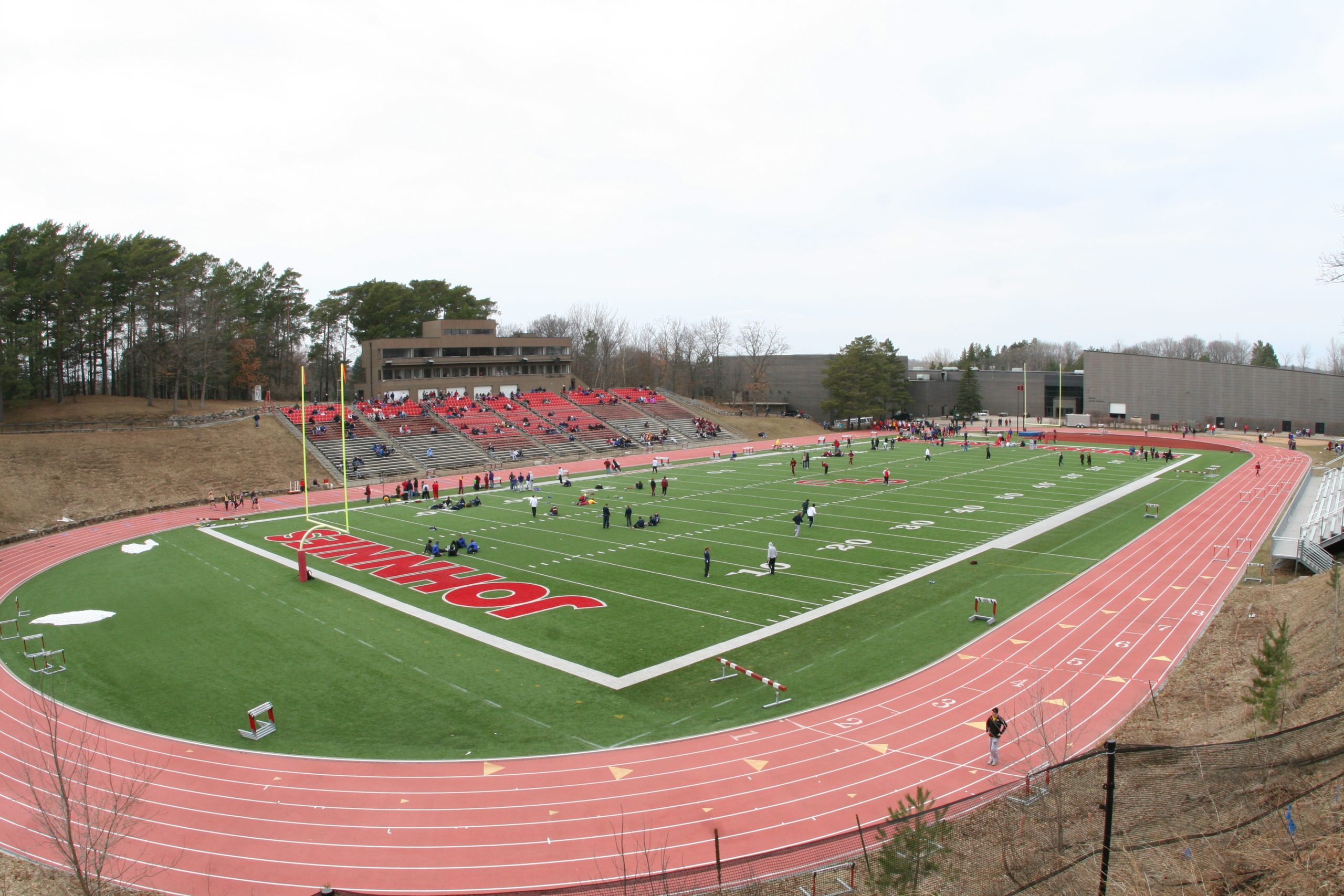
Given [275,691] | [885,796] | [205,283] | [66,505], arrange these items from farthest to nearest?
1. [205,283]
2. [66,505]
3. [275,691]
4. [885,796]

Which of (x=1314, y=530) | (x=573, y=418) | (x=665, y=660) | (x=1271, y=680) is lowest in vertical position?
(x=665, y=660)

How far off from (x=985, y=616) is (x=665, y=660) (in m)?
8.79

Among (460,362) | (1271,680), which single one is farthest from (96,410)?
(1271,680)

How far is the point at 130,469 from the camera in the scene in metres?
43.1

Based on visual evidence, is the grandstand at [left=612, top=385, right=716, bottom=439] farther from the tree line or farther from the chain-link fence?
the chain-link fence

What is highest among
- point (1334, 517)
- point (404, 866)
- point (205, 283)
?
point (205, 283)

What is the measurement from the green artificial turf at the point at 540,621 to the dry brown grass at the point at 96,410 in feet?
86.1

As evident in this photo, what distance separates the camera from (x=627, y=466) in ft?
187

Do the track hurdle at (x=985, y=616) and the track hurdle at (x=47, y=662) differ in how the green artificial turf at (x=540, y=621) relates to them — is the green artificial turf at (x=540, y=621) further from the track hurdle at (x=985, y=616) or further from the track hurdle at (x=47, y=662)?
the track hurdle at (x=985, y=616)

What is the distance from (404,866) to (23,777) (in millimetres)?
7743

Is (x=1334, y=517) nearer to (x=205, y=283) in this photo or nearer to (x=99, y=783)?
(x=99, y=783)

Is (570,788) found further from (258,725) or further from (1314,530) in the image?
(1314,530)

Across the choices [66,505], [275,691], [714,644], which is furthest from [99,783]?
[66,505]

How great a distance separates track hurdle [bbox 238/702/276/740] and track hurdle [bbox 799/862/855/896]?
10496 millimetres
